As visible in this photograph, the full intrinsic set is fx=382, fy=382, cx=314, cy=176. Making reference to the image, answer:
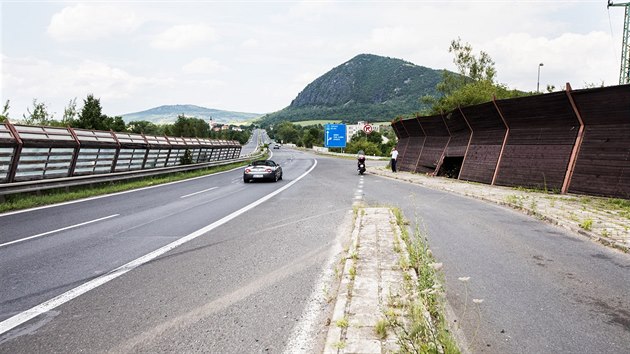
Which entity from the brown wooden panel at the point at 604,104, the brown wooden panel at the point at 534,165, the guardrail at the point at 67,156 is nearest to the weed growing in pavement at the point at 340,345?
the brown wooden panel at the point at 604,104

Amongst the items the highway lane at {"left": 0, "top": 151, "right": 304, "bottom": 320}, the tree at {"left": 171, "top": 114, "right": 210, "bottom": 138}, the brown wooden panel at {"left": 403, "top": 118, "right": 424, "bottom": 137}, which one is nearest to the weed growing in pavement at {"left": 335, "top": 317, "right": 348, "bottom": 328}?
the highway lane at {"left": 0, "top": 151, "right": 304, "bottom": 320}

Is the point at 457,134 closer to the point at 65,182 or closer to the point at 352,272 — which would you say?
the point at 352,272

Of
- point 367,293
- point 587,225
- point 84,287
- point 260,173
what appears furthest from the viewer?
point 260,173

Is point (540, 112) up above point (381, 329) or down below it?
above

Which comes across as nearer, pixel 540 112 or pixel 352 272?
pixel 352 272

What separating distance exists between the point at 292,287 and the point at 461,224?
4.83 meters

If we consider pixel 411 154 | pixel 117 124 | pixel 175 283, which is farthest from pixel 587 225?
pixel 117 124

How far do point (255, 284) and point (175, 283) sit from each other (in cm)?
97

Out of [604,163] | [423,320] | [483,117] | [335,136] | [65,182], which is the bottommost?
[65,182]

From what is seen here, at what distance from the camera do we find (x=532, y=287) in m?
4.30

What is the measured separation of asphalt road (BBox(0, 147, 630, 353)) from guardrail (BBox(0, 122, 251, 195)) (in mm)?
5231

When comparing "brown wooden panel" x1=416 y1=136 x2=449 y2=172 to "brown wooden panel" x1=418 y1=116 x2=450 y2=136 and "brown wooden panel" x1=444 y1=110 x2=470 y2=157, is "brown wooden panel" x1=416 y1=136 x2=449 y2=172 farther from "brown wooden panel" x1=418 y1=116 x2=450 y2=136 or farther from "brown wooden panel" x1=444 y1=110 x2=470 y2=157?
"brown wooden panel" x1=444 y1=110 x2=470 y2=157

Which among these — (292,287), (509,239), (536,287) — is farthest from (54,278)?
(509,239)

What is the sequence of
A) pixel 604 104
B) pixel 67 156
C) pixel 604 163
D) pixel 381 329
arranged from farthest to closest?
pixel 67 156, pixel 604 104, pixel 604 163, pixel 381 329
